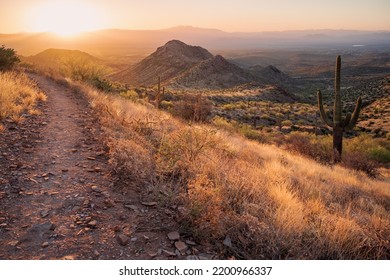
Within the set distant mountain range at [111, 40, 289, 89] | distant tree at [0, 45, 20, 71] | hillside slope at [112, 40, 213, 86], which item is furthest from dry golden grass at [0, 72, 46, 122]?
hillside slope at [112, 40, 213, 86]

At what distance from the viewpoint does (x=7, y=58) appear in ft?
61.8

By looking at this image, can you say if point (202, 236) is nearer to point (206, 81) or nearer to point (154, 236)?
point (154, 236)

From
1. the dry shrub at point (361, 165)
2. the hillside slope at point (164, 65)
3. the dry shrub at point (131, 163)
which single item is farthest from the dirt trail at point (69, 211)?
the hillside slope at point (164, 65)

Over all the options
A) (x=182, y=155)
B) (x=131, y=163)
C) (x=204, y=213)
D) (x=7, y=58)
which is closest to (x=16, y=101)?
(x=131, y=163)

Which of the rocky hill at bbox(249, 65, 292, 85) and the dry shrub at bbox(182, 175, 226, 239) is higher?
the dry shrub at bbox(182, 175, 226, 239)

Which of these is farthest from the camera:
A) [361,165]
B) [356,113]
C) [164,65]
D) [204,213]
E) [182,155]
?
[164,65]

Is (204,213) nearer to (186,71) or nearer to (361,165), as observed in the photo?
(361,165)

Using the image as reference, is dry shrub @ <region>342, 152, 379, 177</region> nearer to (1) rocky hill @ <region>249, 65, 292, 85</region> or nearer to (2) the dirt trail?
(2) the dirt trail

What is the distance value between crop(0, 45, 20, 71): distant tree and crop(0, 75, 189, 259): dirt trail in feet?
46.3

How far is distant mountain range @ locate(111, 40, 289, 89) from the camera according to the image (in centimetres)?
6875

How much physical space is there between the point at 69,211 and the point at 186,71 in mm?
72098

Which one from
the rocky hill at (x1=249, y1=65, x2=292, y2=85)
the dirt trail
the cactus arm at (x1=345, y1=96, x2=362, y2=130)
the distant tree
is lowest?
the rocky hill at (x1=249, y1=65, x2=292, y2=85)

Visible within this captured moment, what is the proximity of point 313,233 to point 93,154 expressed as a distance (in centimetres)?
407
